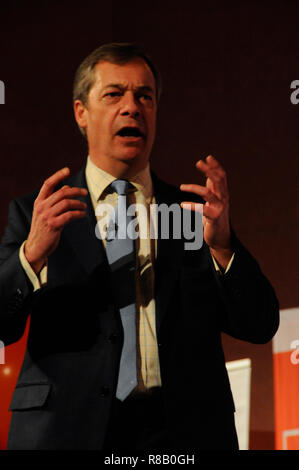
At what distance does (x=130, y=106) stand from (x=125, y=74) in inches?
4.1

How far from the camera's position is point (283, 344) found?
106 inches

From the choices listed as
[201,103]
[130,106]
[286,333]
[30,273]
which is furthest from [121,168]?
[201,103]

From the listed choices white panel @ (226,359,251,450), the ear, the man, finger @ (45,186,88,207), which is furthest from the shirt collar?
white panel @ (226,359,251,450)

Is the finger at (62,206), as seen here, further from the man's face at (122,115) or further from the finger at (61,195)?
the man's face at (122,115)

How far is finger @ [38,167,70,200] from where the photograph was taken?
154cm

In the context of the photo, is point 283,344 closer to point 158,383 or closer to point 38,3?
point 158,383

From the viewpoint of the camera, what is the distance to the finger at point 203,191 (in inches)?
60.5

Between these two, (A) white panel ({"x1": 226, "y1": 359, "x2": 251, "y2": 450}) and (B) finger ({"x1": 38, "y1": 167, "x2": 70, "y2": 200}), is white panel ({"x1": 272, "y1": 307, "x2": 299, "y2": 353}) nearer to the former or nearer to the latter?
(A) white panel ({"x1": 226, "y1": 359, "x2": 251, "y2": 450})

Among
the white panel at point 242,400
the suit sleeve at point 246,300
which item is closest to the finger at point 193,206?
the suit sleeve at point 246,300

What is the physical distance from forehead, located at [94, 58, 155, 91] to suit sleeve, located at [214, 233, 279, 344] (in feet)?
1.63

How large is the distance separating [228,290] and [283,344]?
1.16 m

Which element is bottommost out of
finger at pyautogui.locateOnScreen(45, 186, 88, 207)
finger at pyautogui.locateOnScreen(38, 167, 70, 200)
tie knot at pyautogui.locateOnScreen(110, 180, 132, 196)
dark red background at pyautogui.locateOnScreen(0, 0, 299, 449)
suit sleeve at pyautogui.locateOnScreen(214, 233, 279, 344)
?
suit sleeve at pyautogui.locateOnScreen(214, 233, 279, 344)

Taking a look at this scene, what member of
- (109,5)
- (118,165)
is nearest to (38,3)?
(109,5)

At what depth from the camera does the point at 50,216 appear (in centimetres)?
153
